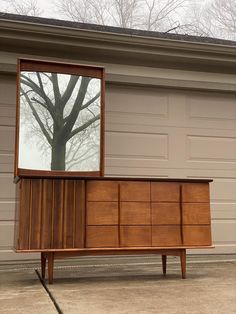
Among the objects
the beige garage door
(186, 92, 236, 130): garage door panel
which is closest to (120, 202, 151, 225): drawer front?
the beige garage door

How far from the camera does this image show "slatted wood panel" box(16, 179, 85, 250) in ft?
10.8

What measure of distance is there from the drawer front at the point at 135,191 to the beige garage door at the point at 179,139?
117 centimetres

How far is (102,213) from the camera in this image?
11.3ft

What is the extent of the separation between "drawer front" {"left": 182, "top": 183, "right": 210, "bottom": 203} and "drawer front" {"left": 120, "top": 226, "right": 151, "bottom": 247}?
0.43 m

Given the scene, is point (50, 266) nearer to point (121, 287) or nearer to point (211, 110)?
point (121, 287)

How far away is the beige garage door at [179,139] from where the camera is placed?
15.8ft

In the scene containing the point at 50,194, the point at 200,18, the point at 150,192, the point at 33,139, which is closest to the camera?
the point at 50,194

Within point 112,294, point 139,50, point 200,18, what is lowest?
point 112,294

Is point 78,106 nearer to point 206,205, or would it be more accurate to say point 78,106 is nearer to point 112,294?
→ point 206,205

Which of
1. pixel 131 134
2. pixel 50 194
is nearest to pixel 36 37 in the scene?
pixel 131 134

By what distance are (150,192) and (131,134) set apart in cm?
137

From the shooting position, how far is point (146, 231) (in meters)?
3.54

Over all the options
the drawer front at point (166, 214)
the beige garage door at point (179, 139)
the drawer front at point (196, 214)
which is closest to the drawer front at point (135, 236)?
the drawer front at point (166, 214)

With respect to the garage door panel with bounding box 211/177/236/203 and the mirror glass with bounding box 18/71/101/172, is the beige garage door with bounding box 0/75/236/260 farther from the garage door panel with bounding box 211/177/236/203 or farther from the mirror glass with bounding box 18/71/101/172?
the mirror glass with bounding box 18/71/101/172
